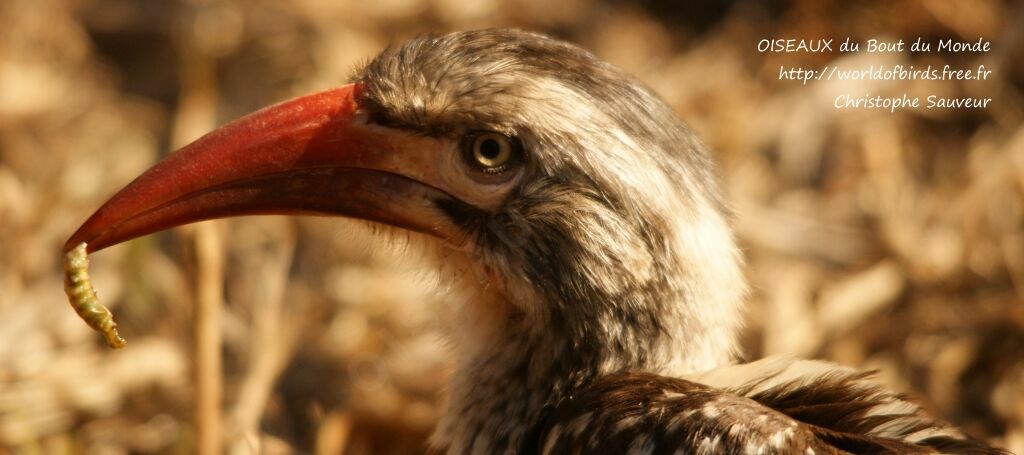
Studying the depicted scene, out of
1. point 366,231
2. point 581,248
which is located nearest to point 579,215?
point 581,248

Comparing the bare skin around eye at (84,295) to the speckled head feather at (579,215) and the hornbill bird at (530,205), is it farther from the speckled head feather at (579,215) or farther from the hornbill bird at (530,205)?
the speckled head feather at (579,215)

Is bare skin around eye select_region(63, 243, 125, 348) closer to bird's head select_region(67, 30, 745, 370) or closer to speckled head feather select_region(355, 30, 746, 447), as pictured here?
bird's head select_region(67, 30, 745, 370)

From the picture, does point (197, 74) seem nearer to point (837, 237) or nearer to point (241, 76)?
point (241, 76)

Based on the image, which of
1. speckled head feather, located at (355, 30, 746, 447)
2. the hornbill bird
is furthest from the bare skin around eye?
speckled head feather, located at (355, 30, 746, 447)

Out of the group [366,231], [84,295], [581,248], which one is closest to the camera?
[581,248]

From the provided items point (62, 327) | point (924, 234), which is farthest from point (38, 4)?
point (924, 234)

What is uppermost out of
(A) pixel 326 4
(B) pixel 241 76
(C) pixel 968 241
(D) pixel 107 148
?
(A) pixel 326 4

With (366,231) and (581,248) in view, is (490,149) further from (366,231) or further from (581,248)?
(366,231)

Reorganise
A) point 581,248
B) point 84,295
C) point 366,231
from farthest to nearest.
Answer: point 366,231 → point 84,295 → point 581,248
